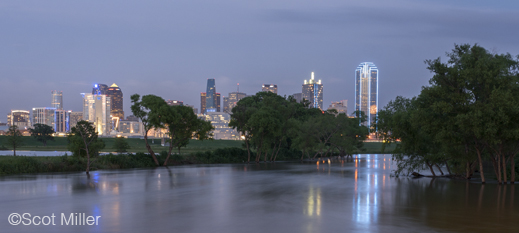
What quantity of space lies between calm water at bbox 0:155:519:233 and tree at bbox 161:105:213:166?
19301 mm

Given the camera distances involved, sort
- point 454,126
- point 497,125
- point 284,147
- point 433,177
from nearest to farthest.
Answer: point 497,125 < point 454,126 < point 433,177 < point 284,147

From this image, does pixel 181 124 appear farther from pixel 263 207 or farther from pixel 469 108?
pixel 263 207

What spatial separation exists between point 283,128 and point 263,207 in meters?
46.1

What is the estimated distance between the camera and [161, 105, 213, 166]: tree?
143 ft

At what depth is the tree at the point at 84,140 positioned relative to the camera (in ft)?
108

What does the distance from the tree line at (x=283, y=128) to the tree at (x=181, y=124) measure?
32.9ft

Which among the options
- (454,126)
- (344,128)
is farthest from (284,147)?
(454,126)

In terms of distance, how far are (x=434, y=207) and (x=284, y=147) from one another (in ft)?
185

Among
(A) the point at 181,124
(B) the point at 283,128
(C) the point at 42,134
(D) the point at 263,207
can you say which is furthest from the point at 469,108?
(C) the point at 42,134

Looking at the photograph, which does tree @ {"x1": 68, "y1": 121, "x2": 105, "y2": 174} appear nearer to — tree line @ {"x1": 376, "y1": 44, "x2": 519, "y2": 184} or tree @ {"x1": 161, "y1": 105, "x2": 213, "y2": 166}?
tree @ {"x1": 161, "y1": 105, "x2": 213, "y2": 166}

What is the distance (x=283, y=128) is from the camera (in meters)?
62.3

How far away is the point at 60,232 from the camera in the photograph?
11656mm

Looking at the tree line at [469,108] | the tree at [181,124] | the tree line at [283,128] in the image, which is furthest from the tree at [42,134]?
the tree line at [469,108]

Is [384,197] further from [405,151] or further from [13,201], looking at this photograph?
[13,201]
